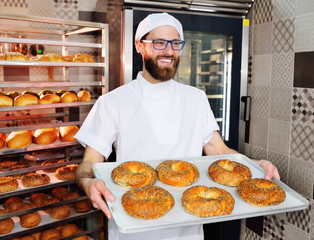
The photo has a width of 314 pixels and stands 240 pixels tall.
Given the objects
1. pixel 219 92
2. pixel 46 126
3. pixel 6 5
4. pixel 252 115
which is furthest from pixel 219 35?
pixel 6 5

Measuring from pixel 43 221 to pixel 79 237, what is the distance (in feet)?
1.19

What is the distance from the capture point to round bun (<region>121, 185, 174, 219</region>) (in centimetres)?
126

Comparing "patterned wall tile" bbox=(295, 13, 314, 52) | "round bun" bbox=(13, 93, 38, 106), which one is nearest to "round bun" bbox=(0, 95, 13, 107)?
"round bun" bbox=(13, 93, 38, 106)

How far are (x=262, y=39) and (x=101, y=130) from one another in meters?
1.55

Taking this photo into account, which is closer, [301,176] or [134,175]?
[134,175]

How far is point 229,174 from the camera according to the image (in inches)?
63.2

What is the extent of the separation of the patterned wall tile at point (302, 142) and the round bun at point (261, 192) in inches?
32.2

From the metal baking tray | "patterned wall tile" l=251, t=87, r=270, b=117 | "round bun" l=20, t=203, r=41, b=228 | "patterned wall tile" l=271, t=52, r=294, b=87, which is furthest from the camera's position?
"patterned wall tile" l=251, t=87, r=270, b=117

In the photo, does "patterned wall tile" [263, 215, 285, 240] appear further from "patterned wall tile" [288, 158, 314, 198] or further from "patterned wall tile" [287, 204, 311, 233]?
"patterned wall tile" [288, 158, 314, 198]

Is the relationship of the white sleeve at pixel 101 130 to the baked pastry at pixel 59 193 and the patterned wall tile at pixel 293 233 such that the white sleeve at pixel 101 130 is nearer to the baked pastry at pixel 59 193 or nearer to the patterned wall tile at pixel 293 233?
the baked pastry at pixel 59 193

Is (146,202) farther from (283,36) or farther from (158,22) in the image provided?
(283,36)

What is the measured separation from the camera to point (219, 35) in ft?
8.71

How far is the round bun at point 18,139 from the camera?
2.13 metres

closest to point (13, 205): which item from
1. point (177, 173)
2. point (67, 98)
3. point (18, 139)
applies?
point (18, 139)
